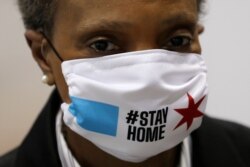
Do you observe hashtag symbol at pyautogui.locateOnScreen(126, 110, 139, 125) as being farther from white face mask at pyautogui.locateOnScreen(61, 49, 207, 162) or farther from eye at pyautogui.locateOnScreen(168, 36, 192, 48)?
eye at pyautogui.locateOnScreen(168, 36, 192, 48)

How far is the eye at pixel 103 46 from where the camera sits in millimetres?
1016

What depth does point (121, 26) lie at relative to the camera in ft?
3.20

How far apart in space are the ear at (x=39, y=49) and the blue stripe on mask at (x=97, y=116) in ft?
0.53

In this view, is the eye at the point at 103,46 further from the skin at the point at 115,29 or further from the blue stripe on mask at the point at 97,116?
the blue stripe on mask at the point at 97,116

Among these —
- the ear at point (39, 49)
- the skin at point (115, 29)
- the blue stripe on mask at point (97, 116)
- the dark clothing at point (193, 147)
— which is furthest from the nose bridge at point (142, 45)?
the dark clothing at point (193, 147)

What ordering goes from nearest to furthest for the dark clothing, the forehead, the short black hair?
1. the forehead
2. the short black hair
3. the dark clothing

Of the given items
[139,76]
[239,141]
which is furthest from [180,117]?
[239,141]

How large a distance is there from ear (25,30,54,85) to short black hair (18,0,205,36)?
0.02 m

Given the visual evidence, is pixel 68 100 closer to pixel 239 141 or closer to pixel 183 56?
pixel 183 56

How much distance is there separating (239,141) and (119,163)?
0.42 metres

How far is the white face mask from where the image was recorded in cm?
98

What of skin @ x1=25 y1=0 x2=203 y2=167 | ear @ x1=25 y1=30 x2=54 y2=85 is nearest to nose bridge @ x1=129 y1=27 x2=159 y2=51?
skin @ x1=25 y1=0 x2=203 y2=167

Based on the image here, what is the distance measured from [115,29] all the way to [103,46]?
0.06 meters

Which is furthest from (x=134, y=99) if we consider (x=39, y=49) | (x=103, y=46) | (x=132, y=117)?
(x=39, y=49)
